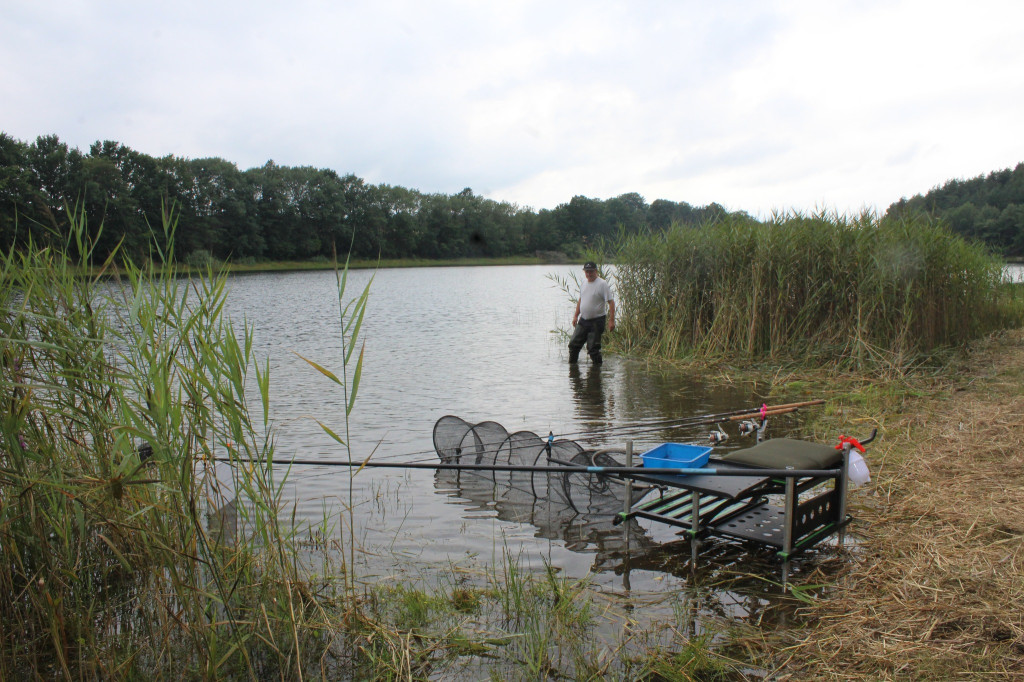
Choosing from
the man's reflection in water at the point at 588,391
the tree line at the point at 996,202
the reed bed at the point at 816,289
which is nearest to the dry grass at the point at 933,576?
the man's reflection in water at the point at 588,391

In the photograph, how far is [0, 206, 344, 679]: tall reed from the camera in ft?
9.15

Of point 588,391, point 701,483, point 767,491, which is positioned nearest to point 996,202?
point 588,391

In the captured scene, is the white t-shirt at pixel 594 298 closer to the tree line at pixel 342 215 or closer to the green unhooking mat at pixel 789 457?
the green unhooking mat at pixel 789 457

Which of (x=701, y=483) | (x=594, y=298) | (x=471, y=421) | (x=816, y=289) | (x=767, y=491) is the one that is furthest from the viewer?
(x=594, y=298)

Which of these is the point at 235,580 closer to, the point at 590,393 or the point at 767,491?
the point at 767,491

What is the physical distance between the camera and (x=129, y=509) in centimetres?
316

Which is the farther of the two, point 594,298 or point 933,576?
point 594,298

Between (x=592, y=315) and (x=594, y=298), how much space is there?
0.35 meters

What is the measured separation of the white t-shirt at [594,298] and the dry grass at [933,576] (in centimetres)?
593

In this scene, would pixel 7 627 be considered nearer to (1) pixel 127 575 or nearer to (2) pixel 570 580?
(1) pixel 127 575

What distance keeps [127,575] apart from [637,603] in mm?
2774


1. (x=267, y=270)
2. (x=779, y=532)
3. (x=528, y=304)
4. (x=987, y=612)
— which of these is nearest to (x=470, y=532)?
(x=779, y=532)

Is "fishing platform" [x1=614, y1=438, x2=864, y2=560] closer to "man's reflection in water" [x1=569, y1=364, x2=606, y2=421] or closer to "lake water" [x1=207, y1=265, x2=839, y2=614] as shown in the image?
"lake water" [x1=207, y1=265, x2=839, y2=614]

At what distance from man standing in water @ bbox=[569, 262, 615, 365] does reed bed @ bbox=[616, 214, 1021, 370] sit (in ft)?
4.62
